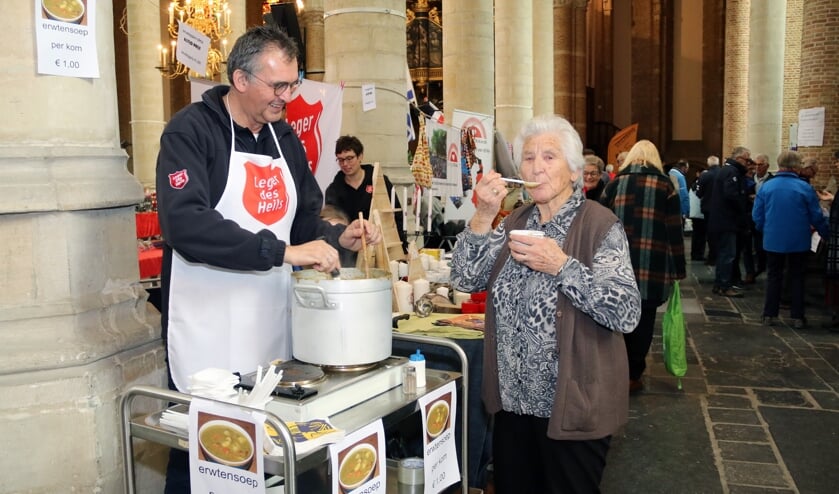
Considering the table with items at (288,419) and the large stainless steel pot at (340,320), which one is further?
the large stainless steel pot at (340,320)

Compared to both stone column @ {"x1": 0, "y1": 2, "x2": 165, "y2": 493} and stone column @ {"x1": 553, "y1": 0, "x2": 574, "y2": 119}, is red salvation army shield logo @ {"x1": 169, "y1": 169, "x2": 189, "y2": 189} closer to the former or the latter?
stone column @ {"x1": 0, "y1": 2, "x2": 165, "y2": 493}

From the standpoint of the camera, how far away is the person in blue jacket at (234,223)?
2334mm

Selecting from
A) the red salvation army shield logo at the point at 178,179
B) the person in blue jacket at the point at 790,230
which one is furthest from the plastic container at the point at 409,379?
the person in blue jacket at the point at 790,230

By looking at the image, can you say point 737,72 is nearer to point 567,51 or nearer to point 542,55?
point 567,51

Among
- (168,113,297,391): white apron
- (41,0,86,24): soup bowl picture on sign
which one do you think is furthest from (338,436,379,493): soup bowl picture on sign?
(41,0,86,24): soup bowl picture on sign

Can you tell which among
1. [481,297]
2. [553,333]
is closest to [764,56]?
[481,297]

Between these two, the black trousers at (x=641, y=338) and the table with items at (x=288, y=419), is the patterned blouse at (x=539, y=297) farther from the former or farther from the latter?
the black trousers at (x=641, y=338)

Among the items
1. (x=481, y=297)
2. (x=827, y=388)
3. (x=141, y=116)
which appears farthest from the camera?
(x=141, y=116)

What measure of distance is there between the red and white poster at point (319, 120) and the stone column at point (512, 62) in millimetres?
6048

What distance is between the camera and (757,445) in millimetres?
4906

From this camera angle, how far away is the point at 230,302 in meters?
2.60

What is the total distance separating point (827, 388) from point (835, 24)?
7.32 m

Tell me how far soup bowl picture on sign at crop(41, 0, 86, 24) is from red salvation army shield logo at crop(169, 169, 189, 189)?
750 millimetres

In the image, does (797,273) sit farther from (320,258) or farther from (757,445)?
(320,258)
